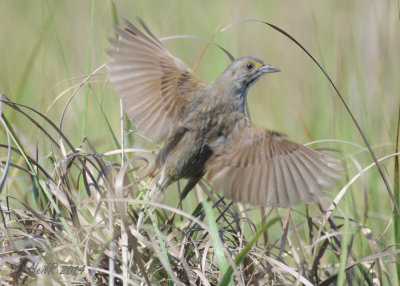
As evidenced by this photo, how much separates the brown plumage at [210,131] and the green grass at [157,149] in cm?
11

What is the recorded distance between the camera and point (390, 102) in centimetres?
450

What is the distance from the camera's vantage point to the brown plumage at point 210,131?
98.3 inches

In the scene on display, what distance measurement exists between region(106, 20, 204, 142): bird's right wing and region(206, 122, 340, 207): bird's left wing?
310 mm

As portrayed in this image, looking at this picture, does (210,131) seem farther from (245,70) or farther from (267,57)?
(267,57)

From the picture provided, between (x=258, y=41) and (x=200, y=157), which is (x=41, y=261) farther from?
(x=258, y=41)

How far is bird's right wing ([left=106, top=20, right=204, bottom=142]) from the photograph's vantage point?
2809mm

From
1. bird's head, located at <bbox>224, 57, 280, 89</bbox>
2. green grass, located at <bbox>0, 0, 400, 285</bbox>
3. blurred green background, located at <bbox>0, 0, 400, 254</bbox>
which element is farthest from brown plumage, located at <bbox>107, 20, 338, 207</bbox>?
blurred green background, located at <bbox>0, 0, 400, 254</bbox>

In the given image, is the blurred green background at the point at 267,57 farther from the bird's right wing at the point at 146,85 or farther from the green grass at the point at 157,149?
the bird's right wing at the point at 146,85

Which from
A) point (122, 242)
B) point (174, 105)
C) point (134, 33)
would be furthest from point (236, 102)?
point (122, 242)

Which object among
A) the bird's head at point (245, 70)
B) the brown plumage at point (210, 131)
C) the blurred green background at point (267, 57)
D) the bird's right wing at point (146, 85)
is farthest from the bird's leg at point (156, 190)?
the blurred green background at point (267, 57)

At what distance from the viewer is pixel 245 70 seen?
9.98 feet

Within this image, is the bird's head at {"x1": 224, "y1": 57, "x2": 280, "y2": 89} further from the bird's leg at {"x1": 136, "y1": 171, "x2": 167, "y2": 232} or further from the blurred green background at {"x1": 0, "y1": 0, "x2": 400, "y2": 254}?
the blurred green background at {"x1": 0, "y1": 0, "x2": 400, "y2": 254}

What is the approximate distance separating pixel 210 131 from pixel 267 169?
34cm

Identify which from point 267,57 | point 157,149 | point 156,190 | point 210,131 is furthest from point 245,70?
point 267,57
